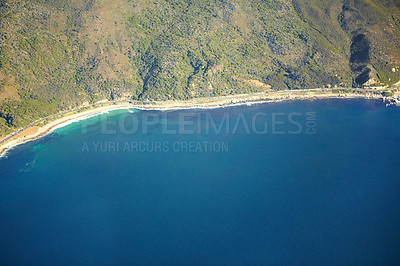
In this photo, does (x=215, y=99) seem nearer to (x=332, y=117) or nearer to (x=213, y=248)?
(x=332, y=117)

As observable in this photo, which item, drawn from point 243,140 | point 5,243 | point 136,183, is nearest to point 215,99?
point 243,140

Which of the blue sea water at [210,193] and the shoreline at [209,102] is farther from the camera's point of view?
the shoreline at [209,102]

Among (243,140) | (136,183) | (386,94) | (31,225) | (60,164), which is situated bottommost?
(31,225)

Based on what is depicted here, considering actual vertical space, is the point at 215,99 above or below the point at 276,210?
above

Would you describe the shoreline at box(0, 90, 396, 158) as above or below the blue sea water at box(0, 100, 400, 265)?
above

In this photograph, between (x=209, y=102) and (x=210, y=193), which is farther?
(x=209, y=102)

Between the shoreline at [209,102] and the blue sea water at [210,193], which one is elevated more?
the shoreline at [209,102]

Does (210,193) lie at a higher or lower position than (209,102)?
lower

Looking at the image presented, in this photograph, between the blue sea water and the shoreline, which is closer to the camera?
the blue sea water
